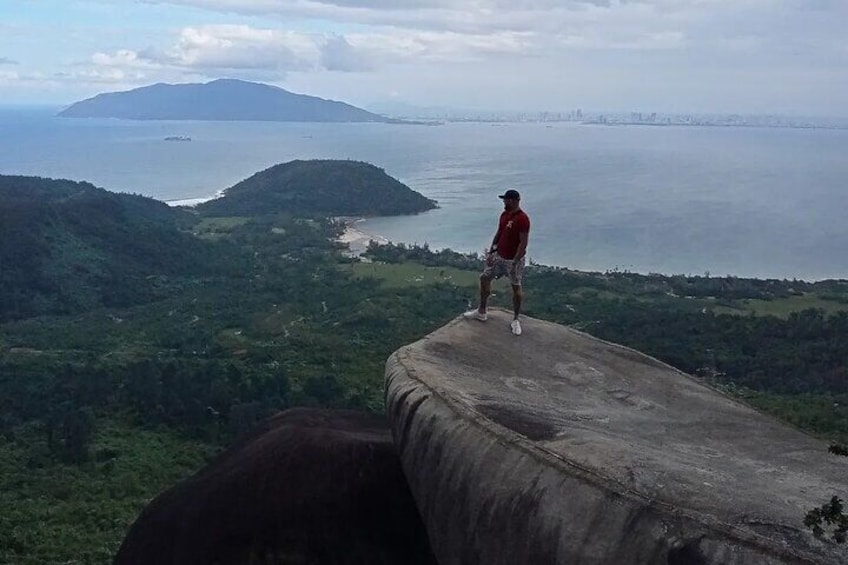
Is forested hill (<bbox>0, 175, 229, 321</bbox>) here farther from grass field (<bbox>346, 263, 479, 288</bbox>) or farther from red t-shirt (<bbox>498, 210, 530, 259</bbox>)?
red t-shirt (<bbox>498, 210, 530, 259</bbox>)

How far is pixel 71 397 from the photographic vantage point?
26.5m

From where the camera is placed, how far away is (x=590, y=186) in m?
107

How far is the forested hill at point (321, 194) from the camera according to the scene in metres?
80.4

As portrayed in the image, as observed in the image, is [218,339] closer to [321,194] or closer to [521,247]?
[521,247]

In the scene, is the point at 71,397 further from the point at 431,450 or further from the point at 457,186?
the point at 457,186

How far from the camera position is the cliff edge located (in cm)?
388

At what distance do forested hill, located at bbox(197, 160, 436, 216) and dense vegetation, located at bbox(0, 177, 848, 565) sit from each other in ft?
50.4

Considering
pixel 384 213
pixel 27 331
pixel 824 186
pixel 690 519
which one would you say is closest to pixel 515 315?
pixel 690 519

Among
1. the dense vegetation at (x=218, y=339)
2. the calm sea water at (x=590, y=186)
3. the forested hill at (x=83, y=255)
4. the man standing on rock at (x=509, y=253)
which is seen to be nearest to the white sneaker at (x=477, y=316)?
the man standing on rock at (x=509, y=253)

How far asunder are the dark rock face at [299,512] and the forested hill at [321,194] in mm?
72288

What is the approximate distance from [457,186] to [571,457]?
10474 centimetres

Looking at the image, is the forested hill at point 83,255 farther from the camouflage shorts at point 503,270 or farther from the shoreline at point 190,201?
the camouflage shorts at point 503,270

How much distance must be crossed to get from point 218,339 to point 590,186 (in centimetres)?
7743

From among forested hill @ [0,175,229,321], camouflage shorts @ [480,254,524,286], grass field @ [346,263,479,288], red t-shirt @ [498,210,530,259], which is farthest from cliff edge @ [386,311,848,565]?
forested hill @ [0,175,229,321]
